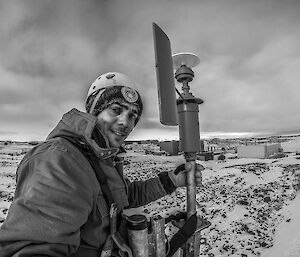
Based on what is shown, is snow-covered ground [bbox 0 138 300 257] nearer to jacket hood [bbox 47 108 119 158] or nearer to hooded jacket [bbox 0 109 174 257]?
hooded jacket [bbox 0 109 174 257]

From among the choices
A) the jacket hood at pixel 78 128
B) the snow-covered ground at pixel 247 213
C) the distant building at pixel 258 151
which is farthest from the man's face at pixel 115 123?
the distant building at pixel 258 151

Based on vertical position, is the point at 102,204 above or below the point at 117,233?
above

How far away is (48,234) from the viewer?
132 centimetres

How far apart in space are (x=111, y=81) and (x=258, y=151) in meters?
39.2

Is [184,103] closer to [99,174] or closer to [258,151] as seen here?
[99,174]

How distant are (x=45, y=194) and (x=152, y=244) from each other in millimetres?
1408

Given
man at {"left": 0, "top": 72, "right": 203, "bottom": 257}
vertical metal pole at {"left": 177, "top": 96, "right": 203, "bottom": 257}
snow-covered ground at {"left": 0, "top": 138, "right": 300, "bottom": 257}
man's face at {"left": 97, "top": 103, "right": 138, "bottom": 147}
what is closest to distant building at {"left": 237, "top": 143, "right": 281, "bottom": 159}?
snow-covered ground at {"left": 0, "top": 138, "right": 300, "bottom": 257}

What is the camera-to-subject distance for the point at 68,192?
4.72ft

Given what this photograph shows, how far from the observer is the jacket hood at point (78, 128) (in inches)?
75.4

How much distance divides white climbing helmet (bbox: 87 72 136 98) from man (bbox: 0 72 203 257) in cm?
26

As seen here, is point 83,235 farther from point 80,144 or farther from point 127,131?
point 127,131

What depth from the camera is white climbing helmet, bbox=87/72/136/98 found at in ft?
8.92

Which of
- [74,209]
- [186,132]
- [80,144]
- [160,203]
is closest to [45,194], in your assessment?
[74,209]

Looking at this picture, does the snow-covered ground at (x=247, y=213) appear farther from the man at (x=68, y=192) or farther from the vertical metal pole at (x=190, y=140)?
the man at (x=68, y=192)
